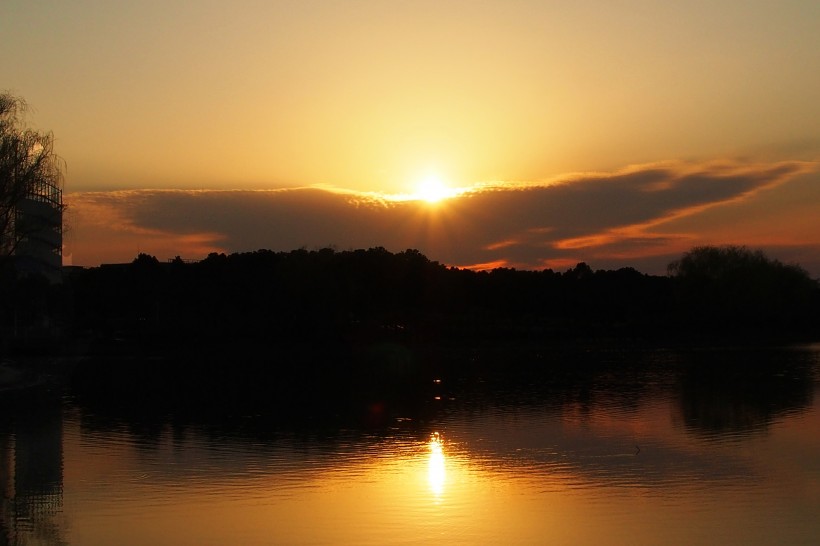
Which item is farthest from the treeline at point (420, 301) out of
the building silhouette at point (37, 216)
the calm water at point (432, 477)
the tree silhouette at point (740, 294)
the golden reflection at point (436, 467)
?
the golden reflection at point (436, 467)

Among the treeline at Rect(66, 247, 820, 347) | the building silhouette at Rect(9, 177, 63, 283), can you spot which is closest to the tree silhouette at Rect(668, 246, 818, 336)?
the treeline at Rect(66, 247, 820, 347)

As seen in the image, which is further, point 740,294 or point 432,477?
point 740,294

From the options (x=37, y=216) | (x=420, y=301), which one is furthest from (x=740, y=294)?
(x=37, y=216)

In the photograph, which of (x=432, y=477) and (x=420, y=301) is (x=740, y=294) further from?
(x=432, y=477)

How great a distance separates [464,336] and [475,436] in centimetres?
6620

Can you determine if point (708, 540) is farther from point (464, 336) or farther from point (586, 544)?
point (464, 336)

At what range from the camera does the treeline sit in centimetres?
8569

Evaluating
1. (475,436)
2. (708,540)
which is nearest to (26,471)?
(475,436)

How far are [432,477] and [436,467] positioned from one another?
3.14 ft

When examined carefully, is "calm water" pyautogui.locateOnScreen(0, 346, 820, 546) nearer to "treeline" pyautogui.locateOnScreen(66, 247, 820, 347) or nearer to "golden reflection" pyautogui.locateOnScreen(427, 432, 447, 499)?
"golden reflection" pyautogui.locateOnScreen(427, 432, 447, 499)

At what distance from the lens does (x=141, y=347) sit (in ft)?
247

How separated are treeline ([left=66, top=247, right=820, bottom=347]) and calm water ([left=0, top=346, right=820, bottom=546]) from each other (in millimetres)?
56850

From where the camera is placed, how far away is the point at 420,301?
106750 mm

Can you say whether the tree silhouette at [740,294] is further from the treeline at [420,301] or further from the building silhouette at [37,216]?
the building silhouette at [37,216]
